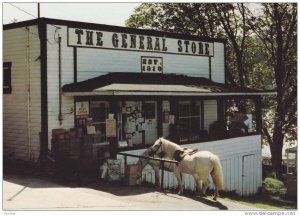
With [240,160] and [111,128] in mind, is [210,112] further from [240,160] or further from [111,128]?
[111,128]

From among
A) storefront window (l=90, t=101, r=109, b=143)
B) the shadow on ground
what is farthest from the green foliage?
the shadow on ground

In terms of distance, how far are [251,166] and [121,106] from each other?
21.5ft

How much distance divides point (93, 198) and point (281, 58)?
1726 centimetres

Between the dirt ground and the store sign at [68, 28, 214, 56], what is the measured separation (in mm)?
5363

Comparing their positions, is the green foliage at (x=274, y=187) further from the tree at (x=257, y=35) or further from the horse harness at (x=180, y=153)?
the horse harness at (x=180, y=153)

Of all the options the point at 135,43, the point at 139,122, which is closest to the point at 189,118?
the point at 139,122

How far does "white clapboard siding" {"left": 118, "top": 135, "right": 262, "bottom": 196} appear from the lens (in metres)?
18.8

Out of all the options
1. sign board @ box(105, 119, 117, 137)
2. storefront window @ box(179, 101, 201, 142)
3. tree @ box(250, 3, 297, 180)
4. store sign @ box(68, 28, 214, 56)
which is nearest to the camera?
sign board @ box(105, 119, 117, 137)

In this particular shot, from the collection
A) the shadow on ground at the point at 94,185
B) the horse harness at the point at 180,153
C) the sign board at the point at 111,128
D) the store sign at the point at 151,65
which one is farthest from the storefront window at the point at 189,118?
the shadow on ground at the point at 94,185

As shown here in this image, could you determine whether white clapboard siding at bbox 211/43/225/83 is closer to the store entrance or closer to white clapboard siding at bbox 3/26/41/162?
the store entrance

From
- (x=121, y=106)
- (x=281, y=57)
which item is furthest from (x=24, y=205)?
(x=281, y=57)

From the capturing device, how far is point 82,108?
16.5 metres

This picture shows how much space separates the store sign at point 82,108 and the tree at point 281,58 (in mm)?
12701

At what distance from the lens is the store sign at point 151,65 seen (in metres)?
19.1
